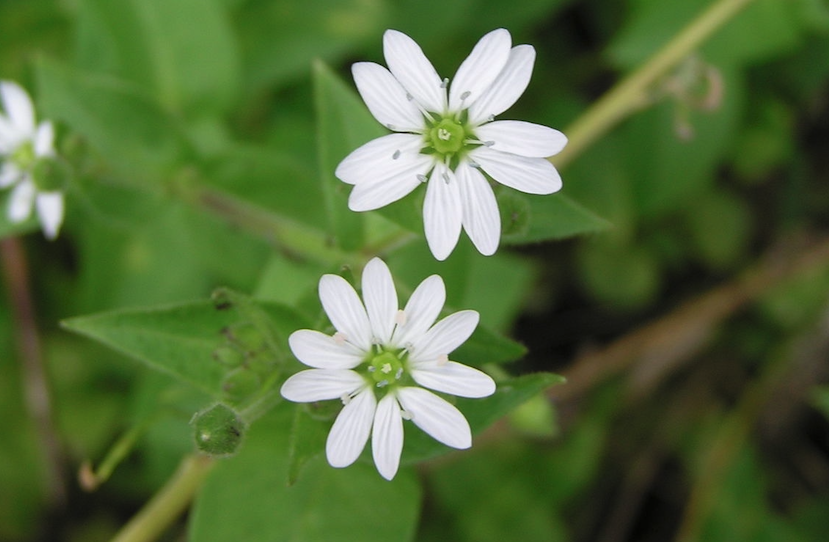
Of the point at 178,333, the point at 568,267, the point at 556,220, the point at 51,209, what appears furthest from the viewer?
the point at 568,267

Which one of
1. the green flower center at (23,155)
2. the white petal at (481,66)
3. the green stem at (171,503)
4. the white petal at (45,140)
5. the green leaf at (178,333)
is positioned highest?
the white petal at (481,66)

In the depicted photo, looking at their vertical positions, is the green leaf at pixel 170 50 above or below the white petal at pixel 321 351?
above

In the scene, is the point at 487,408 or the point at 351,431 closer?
the point at 351,431

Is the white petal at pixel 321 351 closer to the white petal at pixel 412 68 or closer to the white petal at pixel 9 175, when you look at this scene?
the white petal at pixel 412 68

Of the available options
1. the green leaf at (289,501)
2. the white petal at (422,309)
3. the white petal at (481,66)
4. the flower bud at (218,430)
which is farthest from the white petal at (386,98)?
the green leaf at (289,501)

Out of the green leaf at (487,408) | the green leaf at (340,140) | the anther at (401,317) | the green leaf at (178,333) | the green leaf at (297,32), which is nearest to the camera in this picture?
the anther at (401,317)

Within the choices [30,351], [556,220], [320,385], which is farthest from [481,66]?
[30,351]

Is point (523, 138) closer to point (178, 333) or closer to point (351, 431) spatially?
point (351, 431)
